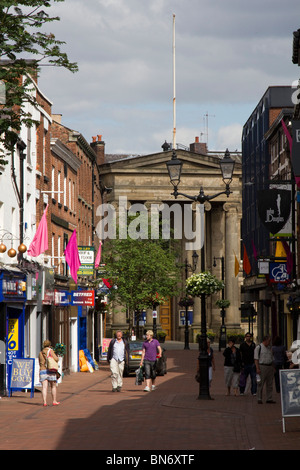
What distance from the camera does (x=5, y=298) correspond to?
2852cm

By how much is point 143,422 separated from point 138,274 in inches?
1459

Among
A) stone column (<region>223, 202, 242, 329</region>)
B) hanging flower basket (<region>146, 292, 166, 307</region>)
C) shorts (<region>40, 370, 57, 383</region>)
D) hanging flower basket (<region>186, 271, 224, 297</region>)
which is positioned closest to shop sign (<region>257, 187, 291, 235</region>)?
hanging flower basket (<region>186, 271, 224, 297</region>)

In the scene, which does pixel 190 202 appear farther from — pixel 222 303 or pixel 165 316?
pixel 222 303

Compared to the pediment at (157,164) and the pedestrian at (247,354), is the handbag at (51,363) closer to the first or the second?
the pedestrian at (247,354)

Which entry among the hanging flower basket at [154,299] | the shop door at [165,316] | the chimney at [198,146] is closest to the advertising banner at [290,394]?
the hanging flower basket at [154,299]

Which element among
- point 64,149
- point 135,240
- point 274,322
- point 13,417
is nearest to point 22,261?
point 13,417

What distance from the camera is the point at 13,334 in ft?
103

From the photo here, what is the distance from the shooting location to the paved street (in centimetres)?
1588

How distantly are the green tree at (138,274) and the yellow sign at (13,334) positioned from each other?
22952 millimetres

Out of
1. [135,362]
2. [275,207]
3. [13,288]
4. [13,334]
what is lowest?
[135,362]

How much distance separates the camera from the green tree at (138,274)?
182 feet

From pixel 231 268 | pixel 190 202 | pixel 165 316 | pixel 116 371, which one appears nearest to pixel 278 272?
pixel 116 371

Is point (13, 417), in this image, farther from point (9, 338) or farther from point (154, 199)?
point (154, 199)

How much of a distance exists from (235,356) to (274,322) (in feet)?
108
